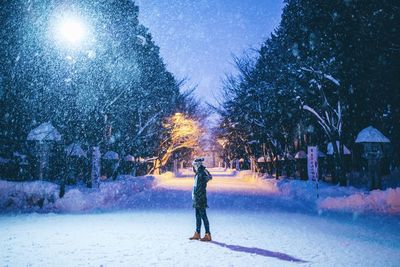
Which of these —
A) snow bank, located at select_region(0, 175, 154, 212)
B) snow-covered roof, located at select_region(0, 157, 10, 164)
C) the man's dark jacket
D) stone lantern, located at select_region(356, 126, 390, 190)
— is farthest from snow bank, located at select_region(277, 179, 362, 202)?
snow-covered roof, located at select_region(0, 157, 10, 164)

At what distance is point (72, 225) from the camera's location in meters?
11.0

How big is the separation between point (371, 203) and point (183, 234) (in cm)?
764

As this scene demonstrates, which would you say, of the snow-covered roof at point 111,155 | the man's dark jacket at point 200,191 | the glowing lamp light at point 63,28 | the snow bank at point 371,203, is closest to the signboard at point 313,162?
the snow bank at point 371,203

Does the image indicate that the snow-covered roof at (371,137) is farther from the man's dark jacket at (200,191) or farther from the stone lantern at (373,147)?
the man's dark jacket at (200,191)

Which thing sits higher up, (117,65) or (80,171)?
(117,65)

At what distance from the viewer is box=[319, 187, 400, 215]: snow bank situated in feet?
42.8

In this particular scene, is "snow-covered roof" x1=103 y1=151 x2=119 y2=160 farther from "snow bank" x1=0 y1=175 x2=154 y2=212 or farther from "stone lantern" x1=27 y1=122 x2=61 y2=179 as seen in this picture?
"snow bank" x1=0 y1=175 x2=154 y2=212

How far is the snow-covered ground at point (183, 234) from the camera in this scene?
6.88m

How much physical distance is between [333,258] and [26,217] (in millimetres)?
9913

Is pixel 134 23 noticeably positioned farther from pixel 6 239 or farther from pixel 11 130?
pixel 6 239

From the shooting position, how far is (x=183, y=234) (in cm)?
959

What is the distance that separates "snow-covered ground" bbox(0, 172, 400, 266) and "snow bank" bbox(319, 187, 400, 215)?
53 millimetres

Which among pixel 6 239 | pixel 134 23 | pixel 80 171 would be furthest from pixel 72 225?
pixel 80 171

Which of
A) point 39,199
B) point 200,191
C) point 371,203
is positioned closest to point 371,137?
point 371,203
